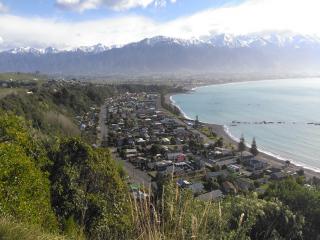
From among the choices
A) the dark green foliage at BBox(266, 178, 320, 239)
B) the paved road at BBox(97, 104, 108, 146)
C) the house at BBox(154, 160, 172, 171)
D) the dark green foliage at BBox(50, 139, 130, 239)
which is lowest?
the paved road at BBox(97, 104, 108, 146)

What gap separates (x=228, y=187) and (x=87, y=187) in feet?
46.8

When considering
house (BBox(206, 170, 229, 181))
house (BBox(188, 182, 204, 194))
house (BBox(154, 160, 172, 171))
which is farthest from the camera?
house (BBox(154, 160, 172, 171))

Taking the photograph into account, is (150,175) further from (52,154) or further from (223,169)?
(52,154)

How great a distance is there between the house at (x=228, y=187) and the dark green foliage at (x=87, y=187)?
41.8 ft

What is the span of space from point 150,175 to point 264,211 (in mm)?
15437

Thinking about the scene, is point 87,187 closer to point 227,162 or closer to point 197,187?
point 197,187

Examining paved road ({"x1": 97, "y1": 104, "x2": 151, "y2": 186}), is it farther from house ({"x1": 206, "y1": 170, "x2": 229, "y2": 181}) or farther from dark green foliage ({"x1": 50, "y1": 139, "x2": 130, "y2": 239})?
dark green foliage ({"x1": 50, "y1": 139, "x2": 130, "y2": 239})

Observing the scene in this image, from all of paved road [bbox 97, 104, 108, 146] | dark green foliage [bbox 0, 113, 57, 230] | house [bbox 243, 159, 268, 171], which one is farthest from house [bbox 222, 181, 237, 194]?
paved road [bbox 97, 104, 108, 146]

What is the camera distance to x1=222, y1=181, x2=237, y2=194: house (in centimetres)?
2065

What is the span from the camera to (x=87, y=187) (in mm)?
8305

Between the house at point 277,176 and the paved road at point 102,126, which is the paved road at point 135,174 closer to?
the house at point 277,176

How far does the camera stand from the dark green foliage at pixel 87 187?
7.49 metres

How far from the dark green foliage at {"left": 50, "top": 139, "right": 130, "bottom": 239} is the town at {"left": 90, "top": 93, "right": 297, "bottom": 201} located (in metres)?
5.00

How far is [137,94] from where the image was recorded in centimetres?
9075
